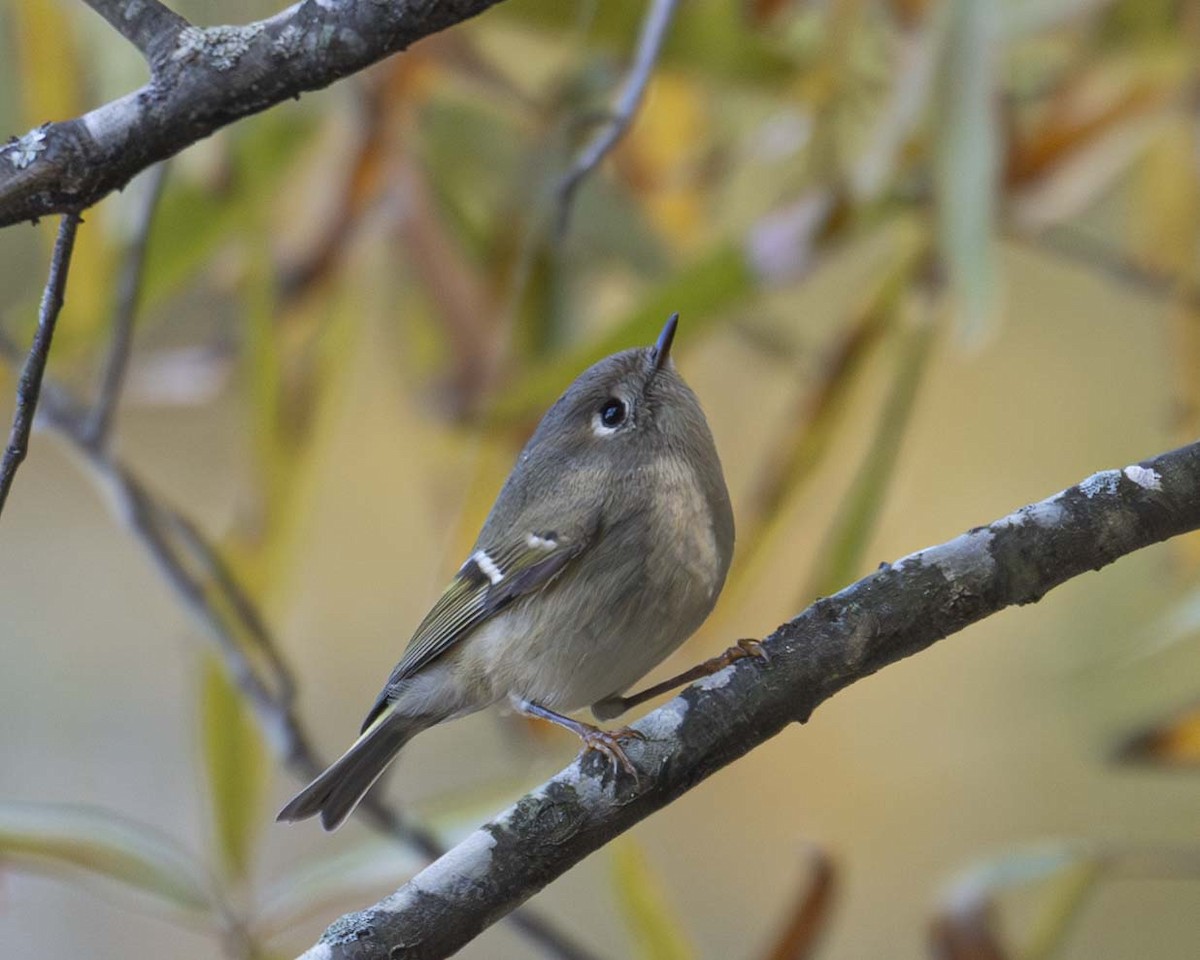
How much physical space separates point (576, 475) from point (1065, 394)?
1.77 metres

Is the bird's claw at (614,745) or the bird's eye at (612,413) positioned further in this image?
the bird's eye at (612,413)

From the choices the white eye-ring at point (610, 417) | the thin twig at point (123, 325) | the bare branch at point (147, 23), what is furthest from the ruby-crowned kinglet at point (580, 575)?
the bare branch at point (147, 23)

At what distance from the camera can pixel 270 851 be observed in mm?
2783

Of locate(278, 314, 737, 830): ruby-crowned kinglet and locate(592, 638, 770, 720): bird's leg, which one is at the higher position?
locate(278, 314, 737, 830): ruby-crowned kinglet

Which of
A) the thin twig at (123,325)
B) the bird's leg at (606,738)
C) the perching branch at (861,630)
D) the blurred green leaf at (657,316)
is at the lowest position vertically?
the perching branch at (861,630)

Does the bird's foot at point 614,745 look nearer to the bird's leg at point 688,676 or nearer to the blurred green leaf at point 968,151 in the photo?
the bird's leg at point 688,676

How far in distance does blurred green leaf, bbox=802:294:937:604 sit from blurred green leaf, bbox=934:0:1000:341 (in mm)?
187

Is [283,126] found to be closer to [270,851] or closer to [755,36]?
[755,36]

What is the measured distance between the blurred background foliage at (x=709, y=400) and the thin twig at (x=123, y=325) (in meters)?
0.18

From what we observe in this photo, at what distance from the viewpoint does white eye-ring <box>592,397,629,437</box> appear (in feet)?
3.84

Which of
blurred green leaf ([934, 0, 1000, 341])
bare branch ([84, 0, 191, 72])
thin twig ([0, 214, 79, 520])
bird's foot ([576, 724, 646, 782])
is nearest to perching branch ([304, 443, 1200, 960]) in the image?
bird's foot ([576, 724, 646, 782])

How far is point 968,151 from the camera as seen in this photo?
1.44 meters

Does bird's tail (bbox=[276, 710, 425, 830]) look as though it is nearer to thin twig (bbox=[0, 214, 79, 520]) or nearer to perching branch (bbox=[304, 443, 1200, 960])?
perching branch (bbox=[304, 443, 1200, 960])

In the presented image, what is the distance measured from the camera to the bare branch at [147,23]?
73cm
